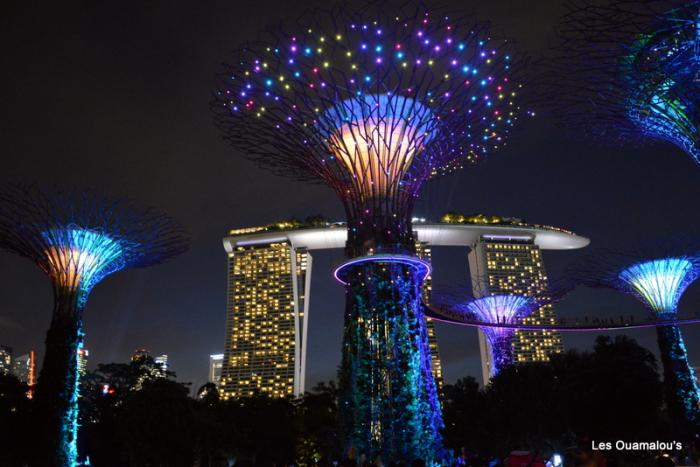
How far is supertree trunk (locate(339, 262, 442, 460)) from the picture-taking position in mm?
17297

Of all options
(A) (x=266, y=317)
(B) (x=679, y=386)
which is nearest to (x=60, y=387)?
(B) (x=679, y=386)

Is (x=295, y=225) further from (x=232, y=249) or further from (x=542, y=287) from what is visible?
(x=542, y=287)

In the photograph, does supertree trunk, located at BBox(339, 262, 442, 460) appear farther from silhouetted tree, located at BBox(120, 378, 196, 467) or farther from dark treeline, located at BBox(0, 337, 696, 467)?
silhouetted tree, located at BBox(120, 378, 196, 467)

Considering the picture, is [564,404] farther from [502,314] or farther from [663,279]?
[502,314]

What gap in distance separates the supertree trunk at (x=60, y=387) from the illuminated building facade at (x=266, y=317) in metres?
68.6

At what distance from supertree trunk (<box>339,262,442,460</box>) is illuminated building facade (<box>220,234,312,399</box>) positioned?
76673 millimetres

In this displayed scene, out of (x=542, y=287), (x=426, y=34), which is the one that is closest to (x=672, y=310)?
(x=542, y=287)

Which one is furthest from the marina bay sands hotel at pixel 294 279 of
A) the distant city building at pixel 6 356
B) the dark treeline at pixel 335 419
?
the distant city building at pixel 6 356

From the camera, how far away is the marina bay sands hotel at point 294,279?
94188 mm

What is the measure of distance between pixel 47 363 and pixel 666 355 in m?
29.4

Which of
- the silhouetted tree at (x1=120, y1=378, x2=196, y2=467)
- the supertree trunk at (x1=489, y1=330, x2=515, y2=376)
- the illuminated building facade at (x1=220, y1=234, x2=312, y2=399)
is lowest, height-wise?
the silhouetted tree at (x1=120, y1=378, x2=196, y2=467)

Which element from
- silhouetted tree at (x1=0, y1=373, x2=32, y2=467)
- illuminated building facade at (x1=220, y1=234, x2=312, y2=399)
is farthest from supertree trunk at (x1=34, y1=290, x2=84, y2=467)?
illuminated building facade at (x1=220, y1=234, x2=312, y2=399)

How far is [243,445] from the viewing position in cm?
4066

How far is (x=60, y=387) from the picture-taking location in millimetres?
24359
